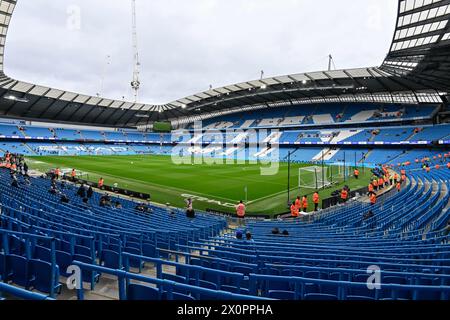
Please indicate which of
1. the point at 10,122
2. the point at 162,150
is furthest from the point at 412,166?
the point at 10,122

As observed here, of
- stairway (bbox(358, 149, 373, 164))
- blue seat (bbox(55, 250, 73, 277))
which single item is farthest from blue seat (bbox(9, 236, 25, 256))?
stairway (bbox(358, 149, 373, 164))

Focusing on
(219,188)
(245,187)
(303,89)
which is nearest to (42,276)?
(245,187)

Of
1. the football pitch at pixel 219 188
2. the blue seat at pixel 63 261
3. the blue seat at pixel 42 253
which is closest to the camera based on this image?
the blue seat at pixel 42 253

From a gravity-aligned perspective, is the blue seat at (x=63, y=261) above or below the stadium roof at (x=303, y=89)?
below

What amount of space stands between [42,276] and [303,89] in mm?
60897

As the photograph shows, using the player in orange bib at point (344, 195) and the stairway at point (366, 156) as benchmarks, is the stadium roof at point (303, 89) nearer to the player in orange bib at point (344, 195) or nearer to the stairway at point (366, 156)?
the stairway at point (366, 156)

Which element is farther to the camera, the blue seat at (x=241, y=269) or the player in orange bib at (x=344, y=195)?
the player in orange bib at (x=344, y=195)

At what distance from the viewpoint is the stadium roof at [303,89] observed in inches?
973

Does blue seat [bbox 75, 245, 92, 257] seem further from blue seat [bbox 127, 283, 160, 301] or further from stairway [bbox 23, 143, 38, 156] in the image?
stairway [bbox 23, 143, 38, 156]

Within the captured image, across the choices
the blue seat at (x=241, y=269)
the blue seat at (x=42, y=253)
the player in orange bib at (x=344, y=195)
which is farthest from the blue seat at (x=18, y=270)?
the player in orange bib at (x=344, y=195)

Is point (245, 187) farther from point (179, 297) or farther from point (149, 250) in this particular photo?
point (179, 297)

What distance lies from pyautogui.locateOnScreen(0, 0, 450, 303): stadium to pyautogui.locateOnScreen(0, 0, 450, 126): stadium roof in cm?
24

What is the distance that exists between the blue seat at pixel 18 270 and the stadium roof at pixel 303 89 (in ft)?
91.0
